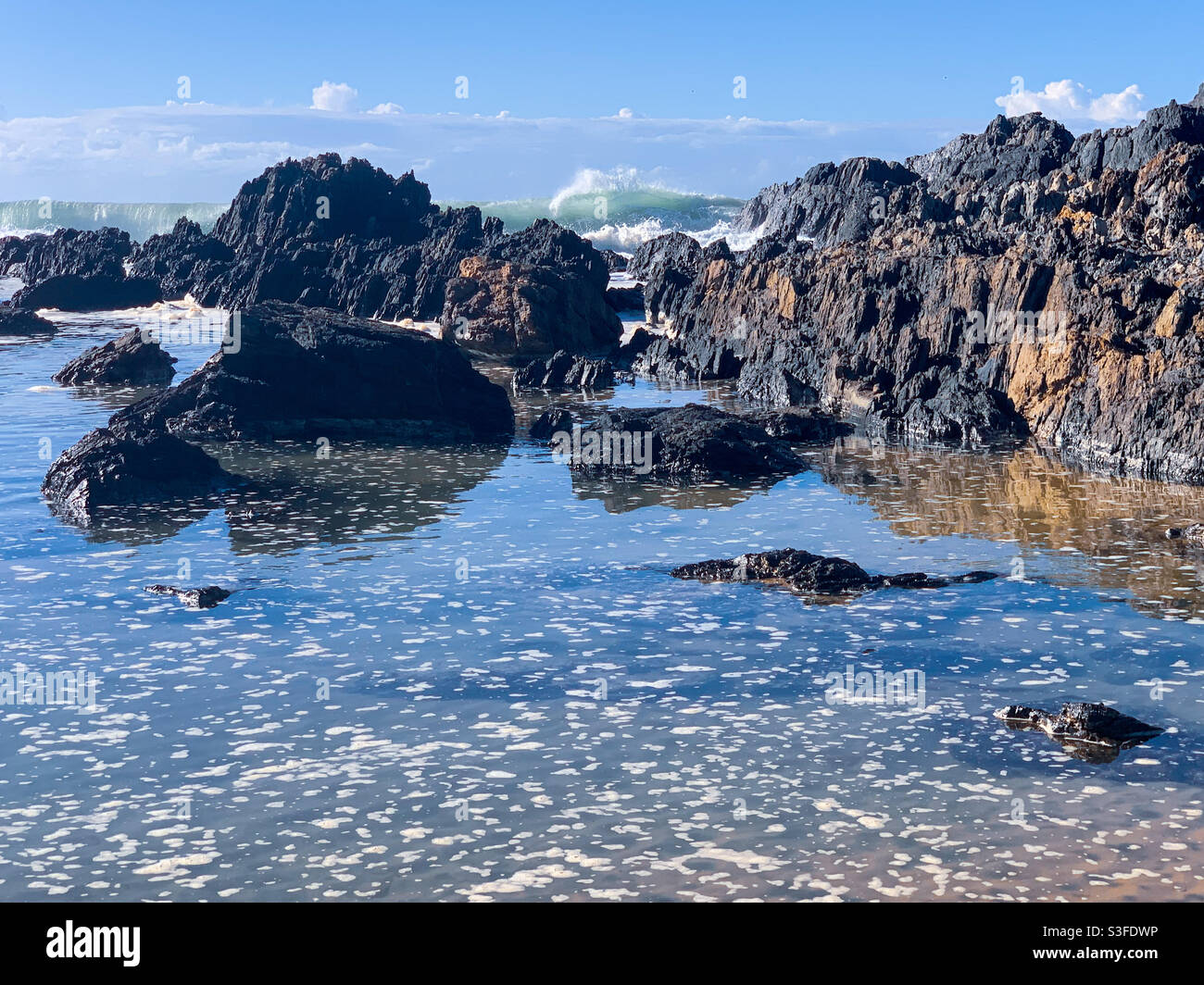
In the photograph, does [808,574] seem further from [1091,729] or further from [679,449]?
[679,449]

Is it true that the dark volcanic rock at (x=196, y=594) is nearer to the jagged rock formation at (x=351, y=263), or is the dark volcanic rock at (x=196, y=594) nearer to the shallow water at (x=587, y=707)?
the shallow water at (x=587, y=707)

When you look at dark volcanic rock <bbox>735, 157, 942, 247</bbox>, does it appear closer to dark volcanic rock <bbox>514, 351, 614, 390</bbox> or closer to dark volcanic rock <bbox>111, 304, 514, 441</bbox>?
dark volcanic rock <bbox>514, 351, 614, 390</bbox>

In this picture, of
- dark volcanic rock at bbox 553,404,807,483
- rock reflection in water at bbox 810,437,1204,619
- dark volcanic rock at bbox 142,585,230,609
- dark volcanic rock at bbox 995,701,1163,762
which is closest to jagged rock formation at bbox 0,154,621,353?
dark volcanic rock at bbox 553,404,807,483

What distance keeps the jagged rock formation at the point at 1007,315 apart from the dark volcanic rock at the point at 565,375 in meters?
2.97

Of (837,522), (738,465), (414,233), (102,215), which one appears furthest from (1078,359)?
(102,215)

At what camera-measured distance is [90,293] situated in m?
72.0

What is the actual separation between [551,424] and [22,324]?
36881 mm

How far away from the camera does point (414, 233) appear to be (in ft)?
254

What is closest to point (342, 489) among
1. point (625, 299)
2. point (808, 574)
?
point (808, 574)

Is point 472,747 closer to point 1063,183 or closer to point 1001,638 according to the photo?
point 1001,638

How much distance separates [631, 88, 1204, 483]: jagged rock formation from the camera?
1179 inches

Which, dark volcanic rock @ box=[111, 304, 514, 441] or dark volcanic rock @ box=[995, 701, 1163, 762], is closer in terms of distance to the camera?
dark volcanic rock @ box=[995, 701, 1163, 762]

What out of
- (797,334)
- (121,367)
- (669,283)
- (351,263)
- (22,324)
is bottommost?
(121,367)

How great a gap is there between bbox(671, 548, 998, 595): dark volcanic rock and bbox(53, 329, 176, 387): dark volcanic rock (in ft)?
95.5
